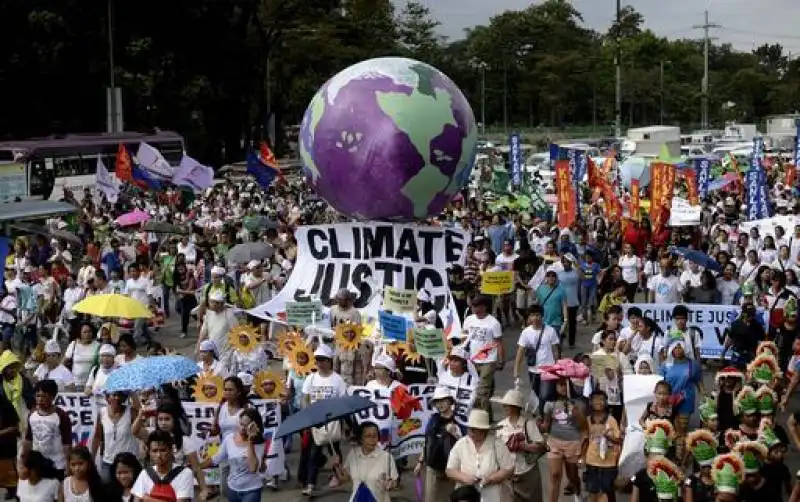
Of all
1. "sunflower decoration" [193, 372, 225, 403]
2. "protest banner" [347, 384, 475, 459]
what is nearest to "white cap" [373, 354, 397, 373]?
"protest banner" [347, 384, 475, 459]

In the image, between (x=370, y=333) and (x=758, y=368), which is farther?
(x=370, y=333)

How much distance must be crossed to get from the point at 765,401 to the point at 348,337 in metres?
3.73

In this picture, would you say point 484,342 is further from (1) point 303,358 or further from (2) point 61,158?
(2) point 61,158

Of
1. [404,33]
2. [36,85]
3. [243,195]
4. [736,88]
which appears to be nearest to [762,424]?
[243,195]

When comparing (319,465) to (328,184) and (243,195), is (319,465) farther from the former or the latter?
(243,195)

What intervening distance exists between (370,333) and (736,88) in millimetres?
86756

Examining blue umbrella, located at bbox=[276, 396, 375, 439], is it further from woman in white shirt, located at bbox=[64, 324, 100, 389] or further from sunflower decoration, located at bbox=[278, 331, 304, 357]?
woman in white shirt, located at bbox=[64, 324, 100, 389]

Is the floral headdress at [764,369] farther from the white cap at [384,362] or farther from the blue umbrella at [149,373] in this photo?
the blue umbrella at [149,373]

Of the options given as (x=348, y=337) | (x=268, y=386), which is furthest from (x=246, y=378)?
(x=348, y=337)

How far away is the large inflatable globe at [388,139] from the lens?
38.3ft

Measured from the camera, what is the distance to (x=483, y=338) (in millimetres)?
10562

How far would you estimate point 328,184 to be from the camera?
A: 12148 mm

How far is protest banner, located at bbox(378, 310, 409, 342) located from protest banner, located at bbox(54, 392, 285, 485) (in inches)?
74.1

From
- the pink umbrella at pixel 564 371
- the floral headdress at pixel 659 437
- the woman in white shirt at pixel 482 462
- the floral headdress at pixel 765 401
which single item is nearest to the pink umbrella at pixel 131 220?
the pink umbrella at pixel 564 371
